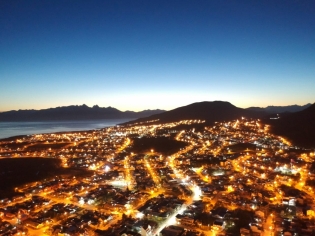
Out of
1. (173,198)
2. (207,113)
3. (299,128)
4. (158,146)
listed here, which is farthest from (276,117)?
(173,198)

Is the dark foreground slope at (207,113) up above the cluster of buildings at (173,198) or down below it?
above

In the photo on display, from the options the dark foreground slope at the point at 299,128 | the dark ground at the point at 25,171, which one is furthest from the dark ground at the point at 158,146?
the dark foreground slope at the point at 299,128

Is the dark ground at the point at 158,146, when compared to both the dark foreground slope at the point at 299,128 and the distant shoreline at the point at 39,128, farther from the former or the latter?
the distant shoreline at the point at 39,128

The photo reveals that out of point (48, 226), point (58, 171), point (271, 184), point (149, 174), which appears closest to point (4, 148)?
point (58, 171)

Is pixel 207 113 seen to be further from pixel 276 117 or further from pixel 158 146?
pixel 158 146

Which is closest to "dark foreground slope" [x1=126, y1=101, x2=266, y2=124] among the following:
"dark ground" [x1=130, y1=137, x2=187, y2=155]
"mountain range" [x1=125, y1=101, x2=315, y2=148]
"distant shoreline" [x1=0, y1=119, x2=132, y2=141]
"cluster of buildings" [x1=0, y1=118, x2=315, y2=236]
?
"mountain range" [x1=125, y1=101, x2=315, y2=148]

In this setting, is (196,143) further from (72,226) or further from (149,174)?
(72,226)
